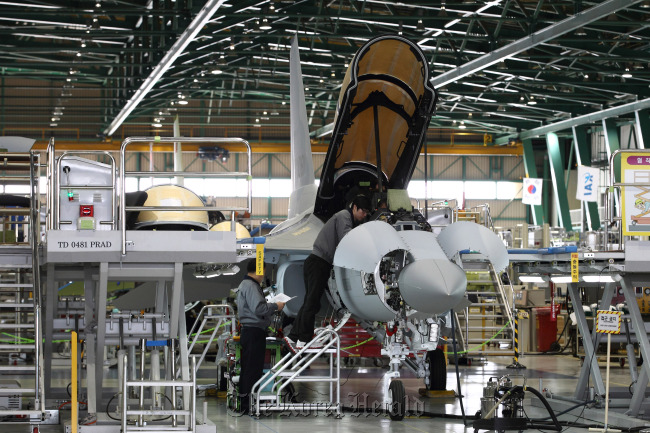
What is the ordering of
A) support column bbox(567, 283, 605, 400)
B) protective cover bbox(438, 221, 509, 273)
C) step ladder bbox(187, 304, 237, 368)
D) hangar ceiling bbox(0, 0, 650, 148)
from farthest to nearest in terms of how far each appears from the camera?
hangar ceiling bbox(0, 0, 650, 148) → step ladder bbox(187, 304, 237, 368) → support column bbox(567, 283, 605, 400) → protective cover bbox(438, 221, 509, 273)

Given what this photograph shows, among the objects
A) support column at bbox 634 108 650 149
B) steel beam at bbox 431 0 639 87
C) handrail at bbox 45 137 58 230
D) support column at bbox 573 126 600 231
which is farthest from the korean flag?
handrail at bbox 45 137 58 230

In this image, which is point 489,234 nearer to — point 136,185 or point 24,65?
point 24,65

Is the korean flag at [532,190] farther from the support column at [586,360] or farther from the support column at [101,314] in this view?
the support column at [101,314]

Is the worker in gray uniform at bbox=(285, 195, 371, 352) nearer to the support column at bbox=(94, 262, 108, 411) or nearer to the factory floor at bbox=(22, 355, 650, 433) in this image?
the factory floor at bbox=(22, 355, 650, 433)

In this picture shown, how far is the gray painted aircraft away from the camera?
9.58m

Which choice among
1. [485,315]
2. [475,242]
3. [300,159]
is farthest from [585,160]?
[475,242]

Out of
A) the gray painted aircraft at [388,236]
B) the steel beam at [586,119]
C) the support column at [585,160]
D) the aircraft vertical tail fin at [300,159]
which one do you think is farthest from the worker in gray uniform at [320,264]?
the support column at [585,160]

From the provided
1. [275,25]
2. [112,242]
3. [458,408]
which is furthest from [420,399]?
[275,25]

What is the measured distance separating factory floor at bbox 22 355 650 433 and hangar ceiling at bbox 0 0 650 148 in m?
8.76

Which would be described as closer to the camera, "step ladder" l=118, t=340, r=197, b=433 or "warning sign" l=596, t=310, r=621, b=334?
"step ladder" l=118, t=340, r=197, b=433

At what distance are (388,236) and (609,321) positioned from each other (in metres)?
2.94

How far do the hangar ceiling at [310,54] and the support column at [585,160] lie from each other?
2.90 feet

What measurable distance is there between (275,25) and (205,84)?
9939 mm

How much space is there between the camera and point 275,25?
29.2 meters
